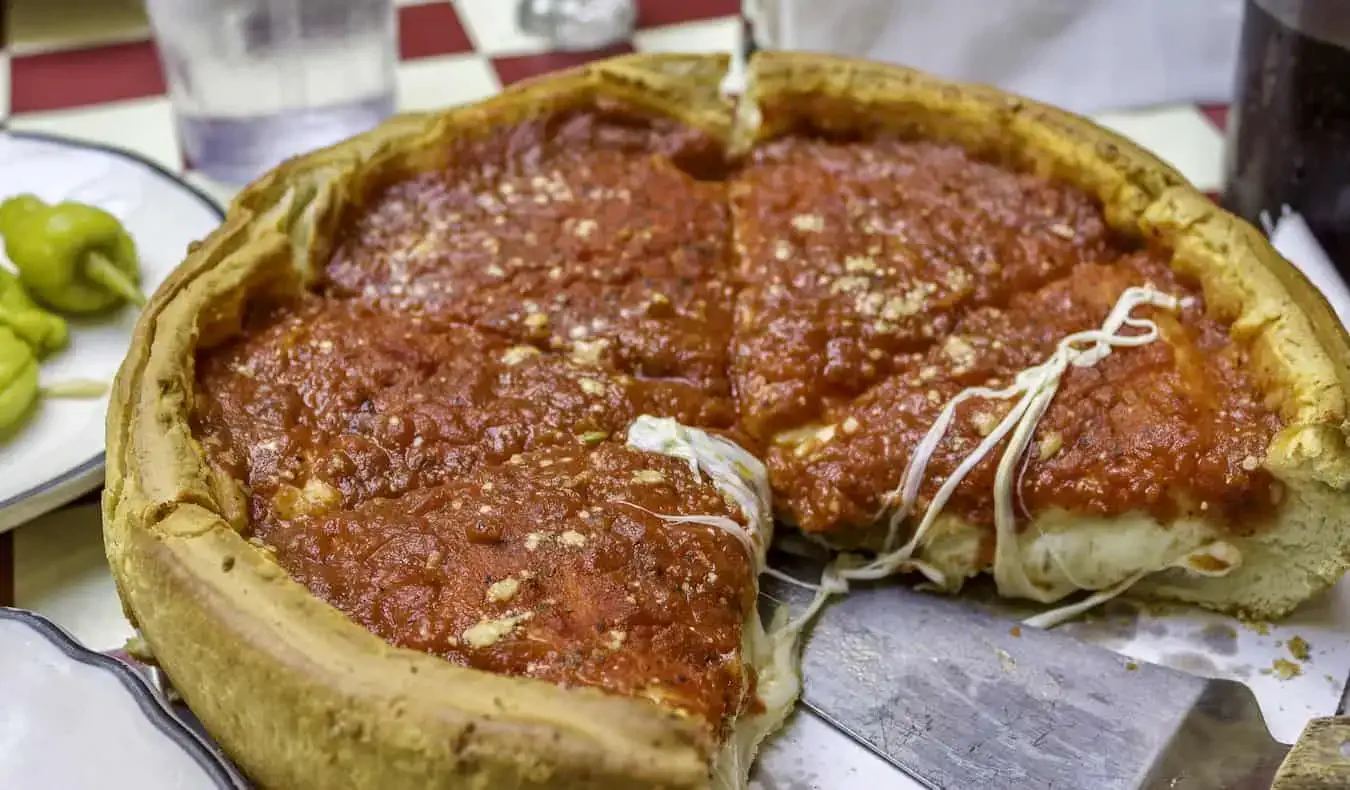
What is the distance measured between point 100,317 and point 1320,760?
68.7 inches

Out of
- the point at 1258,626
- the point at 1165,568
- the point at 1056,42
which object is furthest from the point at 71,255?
the point at 1056,42

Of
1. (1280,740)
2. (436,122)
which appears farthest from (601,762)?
(436,122)

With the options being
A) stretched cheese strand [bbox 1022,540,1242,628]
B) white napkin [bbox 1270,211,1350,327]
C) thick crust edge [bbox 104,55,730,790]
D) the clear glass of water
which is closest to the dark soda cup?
white napkin [bbox 1270,211,1350,327]

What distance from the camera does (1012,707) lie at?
4.87 ft

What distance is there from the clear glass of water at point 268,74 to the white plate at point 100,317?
259 mm

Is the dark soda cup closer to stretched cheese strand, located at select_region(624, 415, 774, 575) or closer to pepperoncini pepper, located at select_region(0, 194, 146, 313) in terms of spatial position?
stretched cheese strand, located at select_region(624, 415, 774, 575)

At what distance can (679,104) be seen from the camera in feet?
6.84

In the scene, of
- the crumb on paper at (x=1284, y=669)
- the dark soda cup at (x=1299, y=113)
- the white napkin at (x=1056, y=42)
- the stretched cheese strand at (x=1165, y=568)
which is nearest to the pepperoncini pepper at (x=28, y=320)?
the stretched cheese strand at (x=1165, y=568)

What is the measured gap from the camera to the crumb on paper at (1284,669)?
153 cm

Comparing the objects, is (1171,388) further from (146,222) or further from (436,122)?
(146,222)

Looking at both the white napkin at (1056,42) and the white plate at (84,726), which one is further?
the white napkin at (1056,42)

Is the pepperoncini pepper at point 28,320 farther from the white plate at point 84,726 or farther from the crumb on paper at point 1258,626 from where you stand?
the crumb on paper at point 1258,626

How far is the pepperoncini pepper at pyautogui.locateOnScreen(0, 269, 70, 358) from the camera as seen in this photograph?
1795mm

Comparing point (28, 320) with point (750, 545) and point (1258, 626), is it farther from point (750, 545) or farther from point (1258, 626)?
point (1258, 626)
